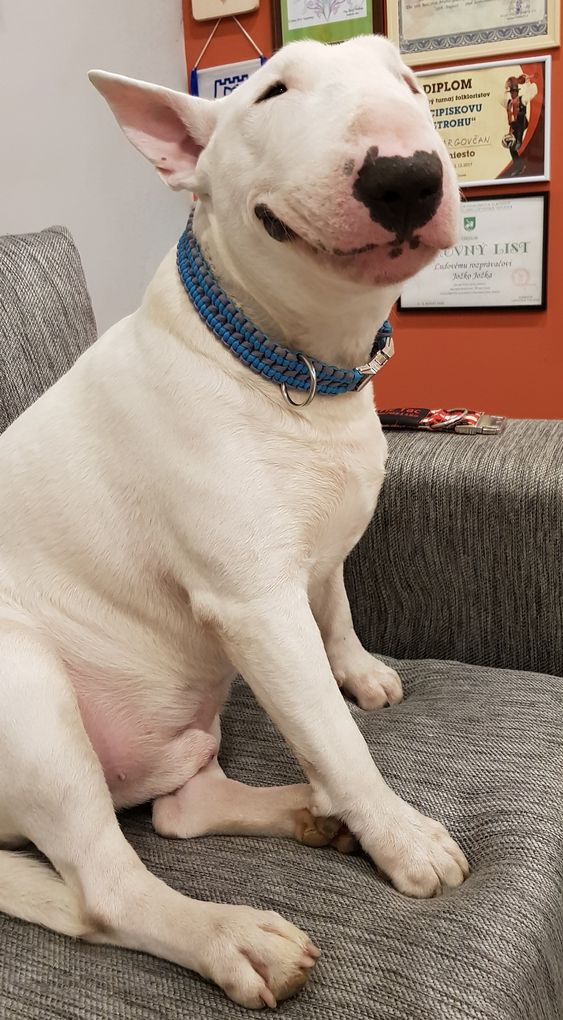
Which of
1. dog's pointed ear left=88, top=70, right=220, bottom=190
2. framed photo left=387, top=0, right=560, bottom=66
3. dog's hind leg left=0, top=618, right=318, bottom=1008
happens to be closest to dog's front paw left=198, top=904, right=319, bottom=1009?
dog's hind leg left=0, top=618, right=318, bottom=1008

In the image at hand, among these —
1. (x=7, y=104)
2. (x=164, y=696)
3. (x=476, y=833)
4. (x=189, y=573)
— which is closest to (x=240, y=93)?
(x=189, y=573)

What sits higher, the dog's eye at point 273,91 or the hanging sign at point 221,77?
the hanging sign at point 221,77

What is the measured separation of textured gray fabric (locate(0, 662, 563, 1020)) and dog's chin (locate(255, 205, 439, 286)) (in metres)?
0.39

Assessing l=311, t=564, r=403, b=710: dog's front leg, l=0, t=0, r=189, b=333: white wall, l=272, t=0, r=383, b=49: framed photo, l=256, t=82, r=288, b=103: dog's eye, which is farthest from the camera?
l=272, t=0, r=383, b=49: framed photo

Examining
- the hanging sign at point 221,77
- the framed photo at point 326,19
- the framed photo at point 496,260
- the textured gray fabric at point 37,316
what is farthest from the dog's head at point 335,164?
the hanging sign at point 221,77

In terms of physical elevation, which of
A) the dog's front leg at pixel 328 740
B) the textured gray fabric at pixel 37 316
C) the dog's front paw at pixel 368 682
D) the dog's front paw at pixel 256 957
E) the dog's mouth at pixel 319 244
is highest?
the dog's mouth at pixel 319 244

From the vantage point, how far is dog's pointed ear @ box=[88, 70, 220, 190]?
0.77 meters

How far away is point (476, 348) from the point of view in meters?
1.91

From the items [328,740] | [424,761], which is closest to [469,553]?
[424,761]

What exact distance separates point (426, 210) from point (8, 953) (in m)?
0.65

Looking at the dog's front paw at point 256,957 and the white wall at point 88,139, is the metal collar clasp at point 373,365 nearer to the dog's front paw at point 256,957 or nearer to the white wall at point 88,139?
the dog's front paw at point 256,957

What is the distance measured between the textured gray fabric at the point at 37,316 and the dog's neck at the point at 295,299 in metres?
0.41

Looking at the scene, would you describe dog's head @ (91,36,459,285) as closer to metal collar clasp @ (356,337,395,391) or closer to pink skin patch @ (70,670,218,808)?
metal collar clasp @ (356,337,395,391)

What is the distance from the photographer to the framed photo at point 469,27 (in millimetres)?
1664
